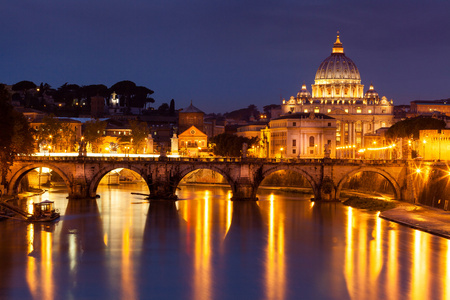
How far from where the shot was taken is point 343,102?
17750cm

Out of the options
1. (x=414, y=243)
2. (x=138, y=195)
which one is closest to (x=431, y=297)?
(x=414, y=243)

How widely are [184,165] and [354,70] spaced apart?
130 meters

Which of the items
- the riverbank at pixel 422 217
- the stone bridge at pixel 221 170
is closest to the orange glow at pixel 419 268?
the riverbank at pixel 422 217

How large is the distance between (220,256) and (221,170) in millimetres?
26430

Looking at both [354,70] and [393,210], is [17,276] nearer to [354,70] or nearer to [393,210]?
[393,210]

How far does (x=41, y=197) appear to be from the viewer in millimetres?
68812

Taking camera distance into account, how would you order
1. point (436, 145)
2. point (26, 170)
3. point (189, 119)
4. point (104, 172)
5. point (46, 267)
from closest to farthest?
point (46, 267) < point (436, 145) < point (104, 172) < point (26, 170) < point (189, 119)

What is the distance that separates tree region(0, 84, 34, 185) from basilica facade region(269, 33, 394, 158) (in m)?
100

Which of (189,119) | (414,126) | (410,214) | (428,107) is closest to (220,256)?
(410,214)

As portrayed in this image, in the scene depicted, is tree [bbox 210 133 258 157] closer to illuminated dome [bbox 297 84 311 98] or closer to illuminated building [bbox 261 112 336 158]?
illuminated building [bbox 261 112 336 158]

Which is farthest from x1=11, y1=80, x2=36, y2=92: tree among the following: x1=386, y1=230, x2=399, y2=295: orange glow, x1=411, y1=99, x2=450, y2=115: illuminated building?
x1=386, y1=230, x2=399, y2=295: orange glow

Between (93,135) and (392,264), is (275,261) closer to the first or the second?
(392,264)

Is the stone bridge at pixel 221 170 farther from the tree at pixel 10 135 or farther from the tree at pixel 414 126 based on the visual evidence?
the tree at pixel 414 126

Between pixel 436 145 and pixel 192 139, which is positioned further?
pixel 192 139
